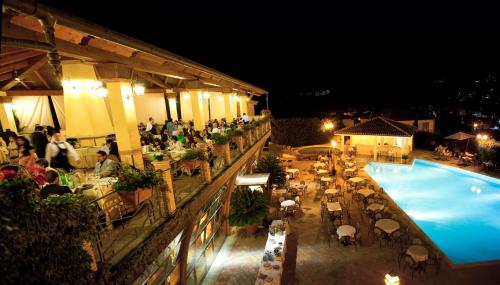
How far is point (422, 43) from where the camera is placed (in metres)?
52.8

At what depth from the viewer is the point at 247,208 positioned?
1308 cm

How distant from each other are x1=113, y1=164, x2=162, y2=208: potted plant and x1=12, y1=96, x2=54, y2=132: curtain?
10331mm

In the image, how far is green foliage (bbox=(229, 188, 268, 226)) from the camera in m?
12.8

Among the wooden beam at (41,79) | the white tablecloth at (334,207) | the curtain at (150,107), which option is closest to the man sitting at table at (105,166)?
the wooden beam at (41,79)

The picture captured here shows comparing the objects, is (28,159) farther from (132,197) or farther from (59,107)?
(59,107)

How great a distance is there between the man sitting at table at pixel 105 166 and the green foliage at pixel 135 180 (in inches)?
49.7

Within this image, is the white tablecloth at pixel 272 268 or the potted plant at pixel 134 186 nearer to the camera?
the potted plant at pixel 134 186

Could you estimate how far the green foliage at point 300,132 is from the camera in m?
32.2

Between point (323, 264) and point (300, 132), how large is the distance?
22.3 m

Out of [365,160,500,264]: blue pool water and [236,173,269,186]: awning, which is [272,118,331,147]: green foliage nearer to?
[365,160,500,264]: blue pool water

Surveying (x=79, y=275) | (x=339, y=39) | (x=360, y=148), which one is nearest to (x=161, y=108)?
(x=79, y=275)

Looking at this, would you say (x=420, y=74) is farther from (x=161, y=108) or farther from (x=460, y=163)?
(x=161, y=108)

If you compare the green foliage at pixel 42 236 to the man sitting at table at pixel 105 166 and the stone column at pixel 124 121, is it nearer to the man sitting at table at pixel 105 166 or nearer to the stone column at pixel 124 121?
the man sitting at table at pixel 105 166

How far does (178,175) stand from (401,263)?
32.0 ft
